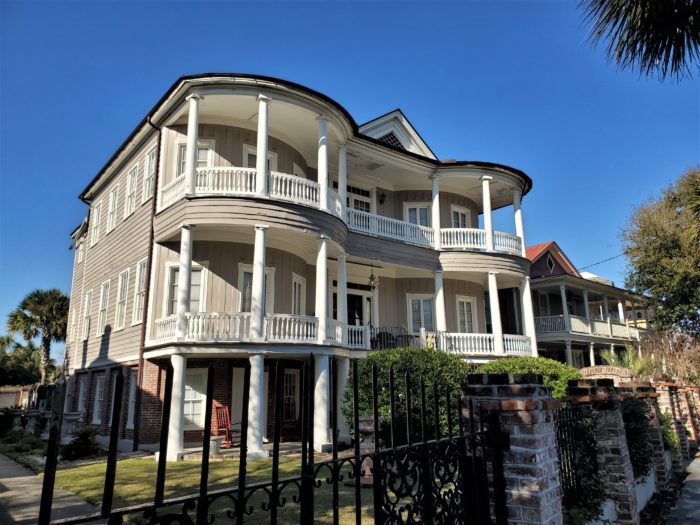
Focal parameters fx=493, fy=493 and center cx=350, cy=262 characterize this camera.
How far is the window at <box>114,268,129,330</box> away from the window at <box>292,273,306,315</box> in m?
5.77

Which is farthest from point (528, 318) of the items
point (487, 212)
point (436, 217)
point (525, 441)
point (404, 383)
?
point (525, 441)

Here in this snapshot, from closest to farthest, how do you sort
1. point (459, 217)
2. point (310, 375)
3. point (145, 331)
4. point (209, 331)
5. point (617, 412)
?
point (310, 375)
point (617, 412)
point (209, 331)
point (145, 331)
point (459, 217)

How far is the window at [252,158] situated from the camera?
16188 millimetres

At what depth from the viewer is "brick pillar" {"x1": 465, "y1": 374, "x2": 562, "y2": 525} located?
3805mm

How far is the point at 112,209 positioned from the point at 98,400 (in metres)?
7.52

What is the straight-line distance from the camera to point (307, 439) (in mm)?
2432

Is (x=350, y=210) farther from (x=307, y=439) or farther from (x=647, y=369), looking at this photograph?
(x=307, y=439)

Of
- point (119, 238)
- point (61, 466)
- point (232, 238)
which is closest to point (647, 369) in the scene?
point (232, 238)

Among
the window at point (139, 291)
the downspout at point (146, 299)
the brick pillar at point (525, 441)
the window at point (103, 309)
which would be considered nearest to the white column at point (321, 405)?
the downspout at point (146, 299)

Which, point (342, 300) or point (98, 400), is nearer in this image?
point (342, 300)

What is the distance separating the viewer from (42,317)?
34.4m

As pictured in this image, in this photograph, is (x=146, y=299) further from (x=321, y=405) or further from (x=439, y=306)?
(x=439, y=306)

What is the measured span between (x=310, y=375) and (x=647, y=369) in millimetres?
19857

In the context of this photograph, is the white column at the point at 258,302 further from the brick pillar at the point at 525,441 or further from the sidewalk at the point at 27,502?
the brick pillar at the point at 525,441
